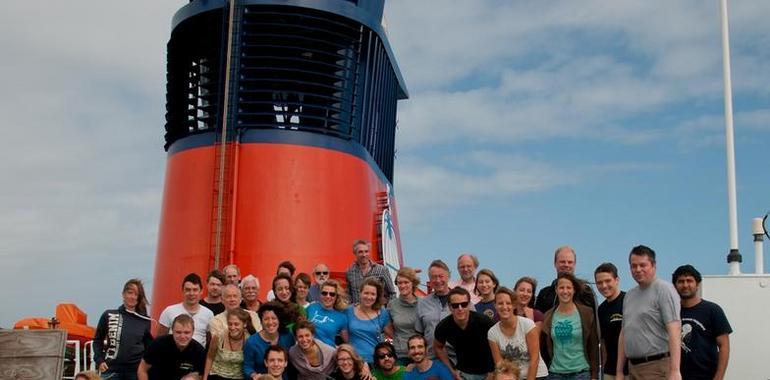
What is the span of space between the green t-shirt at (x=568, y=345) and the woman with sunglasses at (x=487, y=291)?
878 millimetres

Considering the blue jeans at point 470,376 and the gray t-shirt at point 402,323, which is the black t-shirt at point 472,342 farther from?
the gray t-shirt at point 402,323

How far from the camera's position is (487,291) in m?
8.39

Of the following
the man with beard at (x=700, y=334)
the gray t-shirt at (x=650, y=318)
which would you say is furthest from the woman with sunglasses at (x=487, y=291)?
the man with beard at (x=700, y=334)

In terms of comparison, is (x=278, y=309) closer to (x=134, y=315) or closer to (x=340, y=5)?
(x=134, y=315)

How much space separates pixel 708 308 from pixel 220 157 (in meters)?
8.99

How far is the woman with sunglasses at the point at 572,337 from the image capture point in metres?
7.52

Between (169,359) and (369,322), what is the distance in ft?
6.43

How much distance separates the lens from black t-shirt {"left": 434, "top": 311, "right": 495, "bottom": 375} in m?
Answer: 8.00

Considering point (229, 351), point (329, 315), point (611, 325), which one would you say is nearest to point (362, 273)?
point (329, 315)

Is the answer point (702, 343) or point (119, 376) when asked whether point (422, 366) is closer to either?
point (702, 343)

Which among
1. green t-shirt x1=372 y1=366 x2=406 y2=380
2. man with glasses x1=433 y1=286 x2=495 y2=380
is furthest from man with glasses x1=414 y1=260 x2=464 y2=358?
green t-shirt x1=372 y1=366 x2=406 y2=380

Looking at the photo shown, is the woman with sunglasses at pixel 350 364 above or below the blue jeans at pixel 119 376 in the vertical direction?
above

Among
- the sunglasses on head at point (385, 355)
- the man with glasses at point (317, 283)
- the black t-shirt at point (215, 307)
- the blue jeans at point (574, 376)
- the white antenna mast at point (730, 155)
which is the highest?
the white antenna mast at point (730, 155)

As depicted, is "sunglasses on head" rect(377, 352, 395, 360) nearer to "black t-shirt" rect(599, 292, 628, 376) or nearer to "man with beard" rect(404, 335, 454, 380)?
"man with beard" rect(404, 335, 454, 380)
